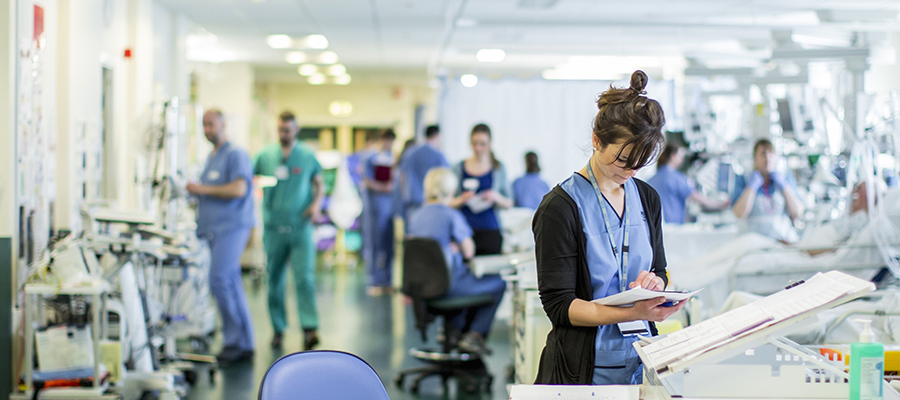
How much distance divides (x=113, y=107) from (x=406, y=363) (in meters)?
2.38

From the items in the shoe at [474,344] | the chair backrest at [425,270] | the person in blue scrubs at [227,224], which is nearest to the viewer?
the chair backrest at [425,270]

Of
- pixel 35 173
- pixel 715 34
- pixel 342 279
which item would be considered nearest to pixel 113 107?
pixel 35 173

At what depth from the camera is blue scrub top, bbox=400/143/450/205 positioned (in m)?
6.65

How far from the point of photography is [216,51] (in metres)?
9.10

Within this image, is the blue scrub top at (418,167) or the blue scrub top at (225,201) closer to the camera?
the blue scrub top at (225,201)

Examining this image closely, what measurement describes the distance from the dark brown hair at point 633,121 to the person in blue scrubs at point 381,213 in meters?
5.75

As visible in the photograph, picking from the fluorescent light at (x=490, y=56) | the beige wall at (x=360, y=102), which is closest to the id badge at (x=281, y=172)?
the fluorescent light at (x=490, y=56)

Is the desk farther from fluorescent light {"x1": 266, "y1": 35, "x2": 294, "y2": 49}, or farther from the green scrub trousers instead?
fluorescent light {"x1": 266, "y1": 35, "x2": 294, "y2": 49}

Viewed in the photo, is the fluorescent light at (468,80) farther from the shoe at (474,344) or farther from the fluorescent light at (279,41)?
the shoe at (474,344)

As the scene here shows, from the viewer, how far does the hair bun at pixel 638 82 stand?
5.51ft

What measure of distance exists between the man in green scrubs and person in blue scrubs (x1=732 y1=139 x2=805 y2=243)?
9.13 feet

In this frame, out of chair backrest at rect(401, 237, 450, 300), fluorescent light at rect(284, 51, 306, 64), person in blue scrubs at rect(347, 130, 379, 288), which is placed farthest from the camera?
fluorescent light at rect(284, 51, 306, 64)

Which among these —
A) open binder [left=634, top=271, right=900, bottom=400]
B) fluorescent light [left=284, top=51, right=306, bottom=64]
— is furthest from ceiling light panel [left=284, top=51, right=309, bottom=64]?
open binder [left=634, top=271, right=900, bottom=400]

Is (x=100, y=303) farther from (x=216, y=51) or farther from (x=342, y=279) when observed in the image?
(x=216, y=51)
